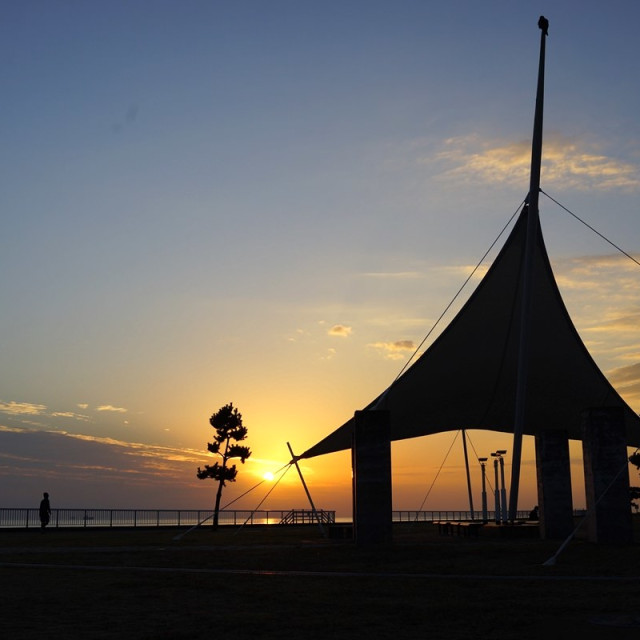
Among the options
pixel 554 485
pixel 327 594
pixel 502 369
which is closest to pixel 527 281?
pixel 502 369

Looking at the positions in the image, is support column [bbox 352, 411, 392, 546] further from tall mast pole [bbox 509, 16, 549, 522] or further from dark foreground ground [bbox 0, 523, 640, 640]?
tall mast pole [bbox 509, 16, 549, 522]

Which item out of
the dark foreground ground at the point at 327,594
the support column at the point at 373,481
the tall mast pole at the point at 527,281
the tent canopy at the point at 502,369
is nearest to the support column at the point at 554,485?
the tall mast pole at the point at 527,281

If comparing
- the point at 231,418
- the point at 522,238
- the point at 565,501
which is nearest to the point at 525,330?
the point at 522,238

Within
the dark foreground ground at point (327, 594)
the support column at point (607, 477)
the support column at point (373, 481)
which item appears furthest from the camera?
the support column at point (373, 481)

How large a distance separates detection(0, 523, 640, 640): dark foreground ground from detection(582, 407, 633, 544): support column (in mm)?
961

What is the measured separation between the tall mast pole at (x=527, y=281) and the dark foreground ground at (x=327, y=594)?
5.08 meters

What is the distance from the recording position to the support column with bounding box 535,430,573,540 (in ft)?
83.7

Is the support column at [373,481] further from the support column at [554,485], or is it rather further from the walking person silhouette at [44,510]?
the walking person silhouette at [44,510]

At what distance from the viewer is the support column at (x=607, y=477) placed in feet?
68.2

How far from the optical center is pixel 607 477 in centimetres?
2105

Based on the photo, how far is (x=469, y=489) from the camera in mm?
47844

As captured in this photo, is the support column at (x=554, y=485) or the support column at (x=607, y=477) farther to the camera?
the support column at (x=554, y=485)

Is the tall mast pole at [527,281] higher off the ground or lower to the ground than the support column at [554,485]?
higher

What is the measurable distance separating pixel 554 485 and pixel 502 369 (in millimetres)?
4709
